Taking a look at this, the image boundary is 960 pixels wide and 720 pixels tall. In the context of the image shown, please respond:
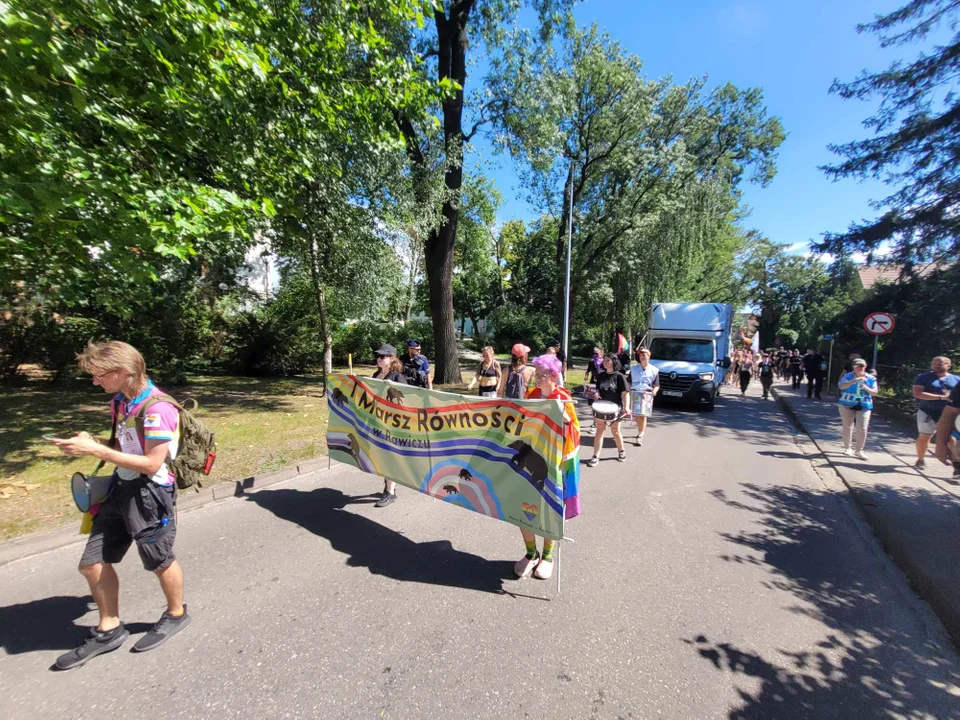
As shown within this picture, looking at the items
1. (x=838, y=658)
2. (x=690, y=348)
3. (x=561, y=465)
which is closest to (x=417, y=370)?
(x=561, y=465)

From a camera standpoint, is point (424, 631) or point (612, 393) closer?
point (424, 631)

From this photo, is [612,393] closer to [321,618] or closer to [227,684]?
[321,618]

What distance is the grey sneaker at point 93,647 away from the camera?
2.57 meters

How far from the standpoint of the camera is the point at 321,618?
310 centimetres

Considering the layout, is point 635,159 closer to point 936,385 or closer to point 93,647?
point 936,385

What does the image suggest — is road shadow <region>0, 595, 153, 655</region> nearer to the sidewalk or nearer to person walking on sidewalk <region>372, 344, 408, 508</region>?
person walking on sidewalk <region>372, 344, 408, 508</region>

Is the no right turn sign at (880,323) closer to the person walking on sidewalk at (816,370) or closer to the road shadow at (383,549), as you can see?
the person walking on sidewalk at (816,370)

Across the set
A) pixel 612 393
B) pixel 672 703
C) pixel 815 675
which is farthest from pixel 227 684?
pixel 612 393

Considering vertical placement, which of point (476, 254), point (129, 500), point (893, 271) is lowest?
point (129, 500)

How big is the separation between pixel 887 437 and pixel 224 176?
44.9 ft

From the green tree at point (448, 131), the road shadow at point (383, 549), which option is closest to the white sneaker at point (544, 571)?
the road shadow at point (383, 549)

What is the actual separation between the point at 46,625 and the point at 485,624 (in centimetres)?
290

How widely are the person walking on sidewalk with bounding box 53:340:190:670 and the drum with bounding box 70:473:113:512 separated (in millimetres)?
39

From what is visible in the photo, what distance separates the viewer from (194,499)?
500cm
